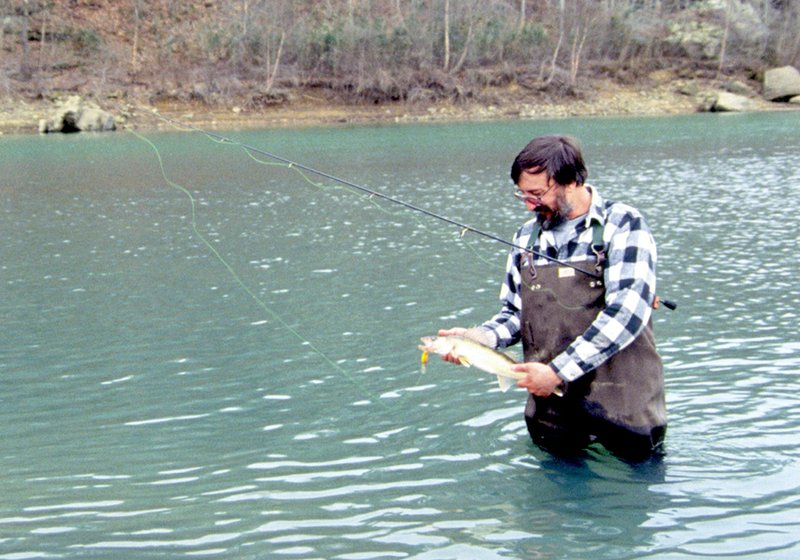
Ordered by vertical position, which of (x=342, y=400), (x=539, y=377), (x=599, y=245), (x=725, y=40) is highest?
(x=725, y=40)

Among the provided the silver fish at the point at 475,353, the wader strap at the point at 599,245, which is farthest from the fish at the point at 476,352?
the wader strap at the point at 599,245

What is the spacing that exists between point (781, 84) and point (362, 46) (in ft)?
88.8

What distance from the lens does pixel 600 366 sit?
5.80m

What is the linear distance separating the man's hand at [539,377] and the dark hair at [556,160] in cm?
102

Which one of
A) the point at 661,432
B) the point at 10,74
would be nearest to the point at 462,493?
the point at 661,432

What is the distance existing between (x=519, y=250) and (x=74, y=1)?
7425 centimetres

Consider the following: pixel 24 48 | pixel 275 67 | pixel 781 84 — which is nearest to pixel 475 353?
pixel 275 67

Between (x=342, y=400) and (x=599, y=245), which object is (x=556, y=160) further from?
(x=342, y=400)

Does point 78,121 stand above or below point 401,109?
below

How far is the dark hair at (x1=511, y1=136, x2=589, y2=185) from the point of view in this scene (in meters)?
5.56

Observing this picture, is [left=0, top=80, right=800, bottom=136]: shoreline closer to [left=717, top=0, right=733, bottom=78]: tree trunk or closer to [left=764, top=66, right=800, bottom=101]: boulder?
[left=764, top=66, right=800, bottom=101]: boulder

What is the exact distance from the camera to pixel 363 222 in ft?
68.0

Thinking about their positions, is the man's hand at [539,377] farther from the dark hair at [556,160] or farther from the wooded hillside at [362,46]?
the wooded hillside at [362,46]

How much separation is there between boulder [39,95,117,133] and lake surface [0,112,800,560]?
32.6m
